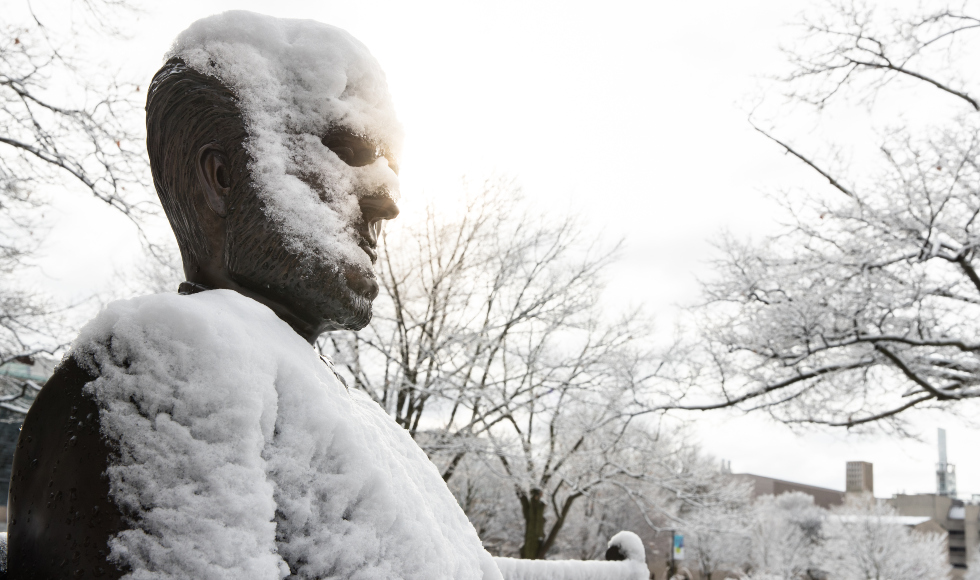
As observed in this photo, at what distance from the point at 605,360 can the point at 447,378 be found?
4.01 m

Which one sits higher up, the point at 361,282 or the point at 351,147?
the point at 351,147

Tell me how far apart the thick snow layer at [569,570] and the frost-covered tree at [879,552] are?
3817 centimetres

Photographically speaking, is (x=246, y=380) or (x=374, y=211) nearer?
(x=246, y=380)

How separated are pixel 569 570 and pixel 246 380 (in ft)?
12.0

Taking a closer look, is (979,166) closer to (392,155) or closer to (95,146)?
(392,155)

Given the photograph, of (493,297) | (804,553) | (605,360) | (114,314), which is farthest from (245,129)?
(804,553)

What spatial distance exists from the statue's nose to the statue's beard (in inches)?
4.0

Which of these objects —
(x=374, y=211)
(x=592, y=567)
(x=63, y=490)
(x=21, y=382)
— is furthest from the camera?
(x=21, y=382)

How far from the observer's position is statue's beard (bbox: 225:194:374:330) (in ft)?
3.76

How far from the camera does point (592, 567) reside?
4.45 metres

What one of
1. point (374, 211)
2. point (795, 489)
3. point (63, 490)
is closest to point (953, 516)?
point (795, 489)

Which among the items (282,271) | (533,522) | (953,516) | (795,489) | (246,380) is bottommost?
(533,522)

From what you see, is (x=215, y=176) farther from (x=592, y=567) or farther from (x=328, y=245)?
Answer: (x=592, y=567)

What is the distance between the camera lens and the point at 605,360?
13328 mm
